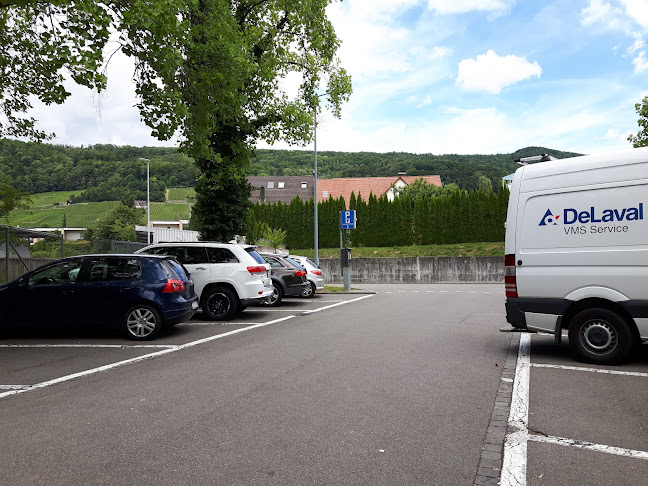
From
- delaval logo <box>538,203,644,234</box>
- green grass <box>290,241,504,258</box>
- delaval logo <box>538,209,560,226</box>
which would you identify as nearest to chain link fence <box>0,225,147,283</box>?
delaval logo <box>538,209,560,226</box>

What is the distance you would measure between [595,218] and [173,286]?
683cm

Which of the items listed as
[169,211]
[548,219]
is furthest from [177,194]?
[548,219]

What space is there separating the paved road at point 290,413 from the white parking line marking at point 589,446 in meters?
0.08

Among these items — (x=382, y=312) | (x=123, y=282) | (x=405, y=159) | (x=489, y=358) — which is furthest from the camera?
(x=405, y=159)

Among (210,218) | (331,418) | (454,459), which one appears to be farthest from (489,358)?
(210,218)

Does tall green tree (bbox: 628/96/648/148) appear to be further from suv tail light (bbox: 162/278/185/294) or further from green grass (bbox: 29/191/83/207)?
green grass (bbox: 29/191/83/207)

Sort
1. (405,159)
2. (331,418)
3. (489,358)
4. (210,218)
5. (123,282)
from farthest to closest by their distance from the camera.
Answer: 1. (405,159)
2. (210,218)
3. (123,282)
4. (489,358)
5. (331,418)

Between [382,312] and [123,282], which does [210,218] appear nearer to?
[382,312]

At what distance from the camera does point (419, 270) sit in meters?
37.6

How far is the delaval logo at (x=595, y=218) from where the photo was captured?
23.0 feet

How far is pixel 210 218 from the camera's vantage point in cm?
2170

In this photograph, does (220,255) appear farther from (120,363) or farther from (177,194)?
(177,194)

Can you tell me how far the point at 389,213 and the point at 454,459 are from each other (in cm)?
4145

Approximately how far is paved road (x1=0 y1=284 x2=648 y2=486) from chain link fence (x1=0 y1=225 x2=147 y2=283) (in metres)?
8.52
